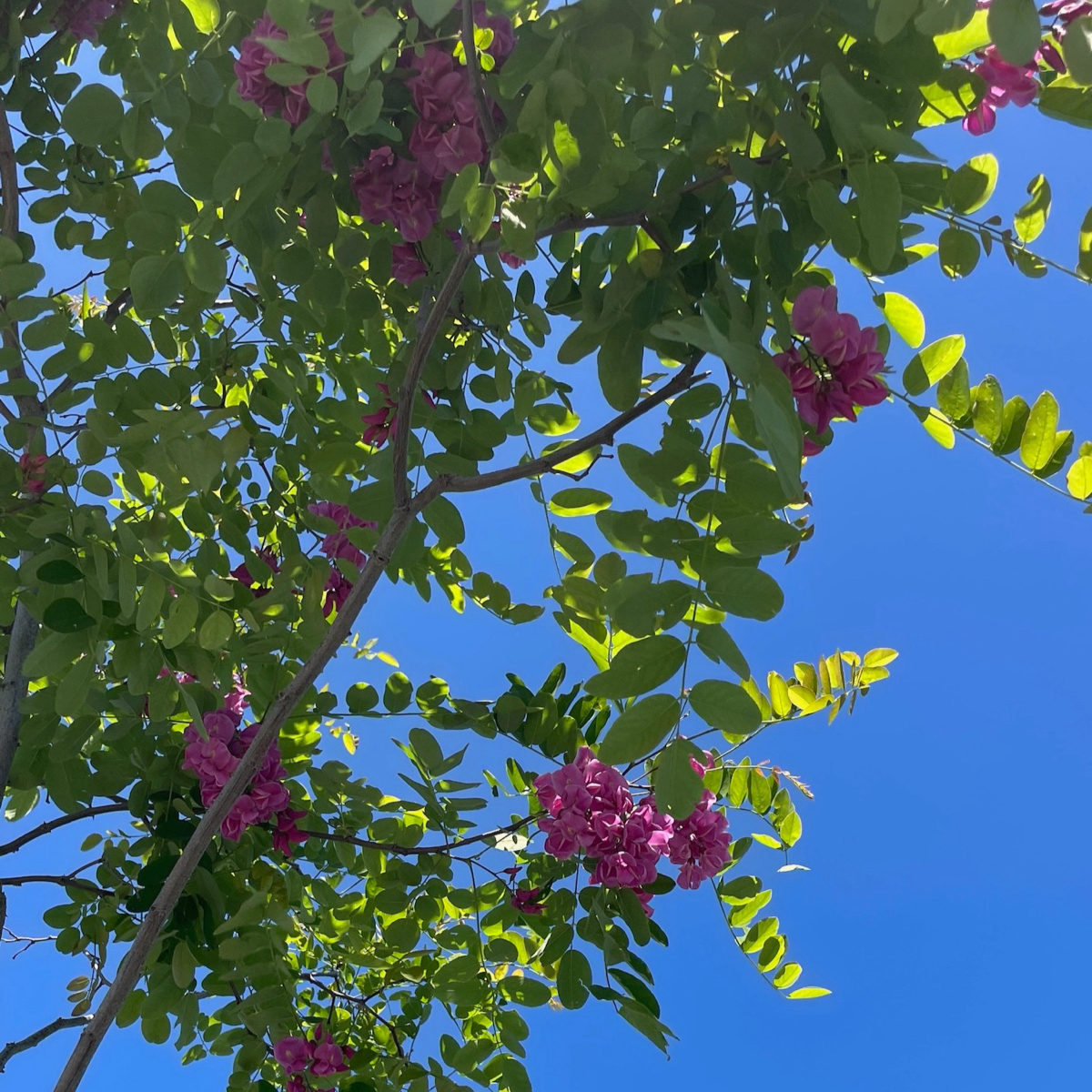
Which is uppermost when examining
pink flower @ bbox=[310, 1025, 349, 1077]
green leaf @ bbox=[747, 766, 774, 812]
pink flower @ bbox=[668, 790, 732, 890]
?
green leaf @ bbox=[747, 766, 774, 812]

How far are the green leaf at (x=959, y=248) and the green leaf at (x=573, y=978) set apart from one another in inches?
43.2

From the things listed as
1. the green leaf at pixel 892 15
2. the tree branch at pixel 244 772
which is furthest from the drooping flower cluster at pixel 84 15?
the green leaf at pixel 892 15

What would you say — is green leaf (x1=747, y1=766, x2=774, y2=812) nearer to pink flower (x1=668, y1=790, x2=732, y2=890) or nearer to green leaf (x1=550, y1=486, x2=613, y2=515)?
pink flower (x1=668, y1=790, x2=732, y2=890)

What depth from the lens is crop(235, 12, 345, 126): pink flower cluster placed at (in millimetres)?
861

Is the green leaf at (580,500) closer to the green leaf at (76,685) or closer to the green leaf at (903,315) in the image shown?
the green leaf at (903,315)

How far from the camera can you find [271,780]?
1.54m

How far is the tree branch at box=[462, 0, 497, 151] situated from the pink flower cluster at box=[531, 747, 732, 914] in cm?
89

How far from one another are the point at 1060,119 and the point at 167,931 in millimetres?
1507

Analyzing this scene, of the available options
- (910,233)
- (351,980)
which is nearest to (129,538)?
(910,233)

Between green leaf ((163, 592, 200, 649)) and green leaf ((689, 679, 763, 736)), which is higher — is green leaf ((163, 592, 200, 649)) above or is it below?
above

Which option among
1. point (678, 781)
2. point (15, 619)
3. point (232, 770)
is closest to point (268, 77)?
point (678, 781)

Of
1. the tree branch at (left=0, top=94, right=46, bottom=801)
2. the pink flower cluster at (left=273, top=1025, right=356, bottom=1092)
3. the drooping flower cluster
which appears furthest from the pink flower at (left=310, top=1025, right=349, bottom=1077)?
the drooping flower cluster

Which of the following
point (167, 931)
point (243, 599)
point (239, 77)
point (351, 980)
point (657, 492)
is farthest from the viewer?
point (351, 980)

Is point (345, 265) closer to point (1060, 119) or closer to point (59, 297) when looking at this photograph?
point (1060, 119)
